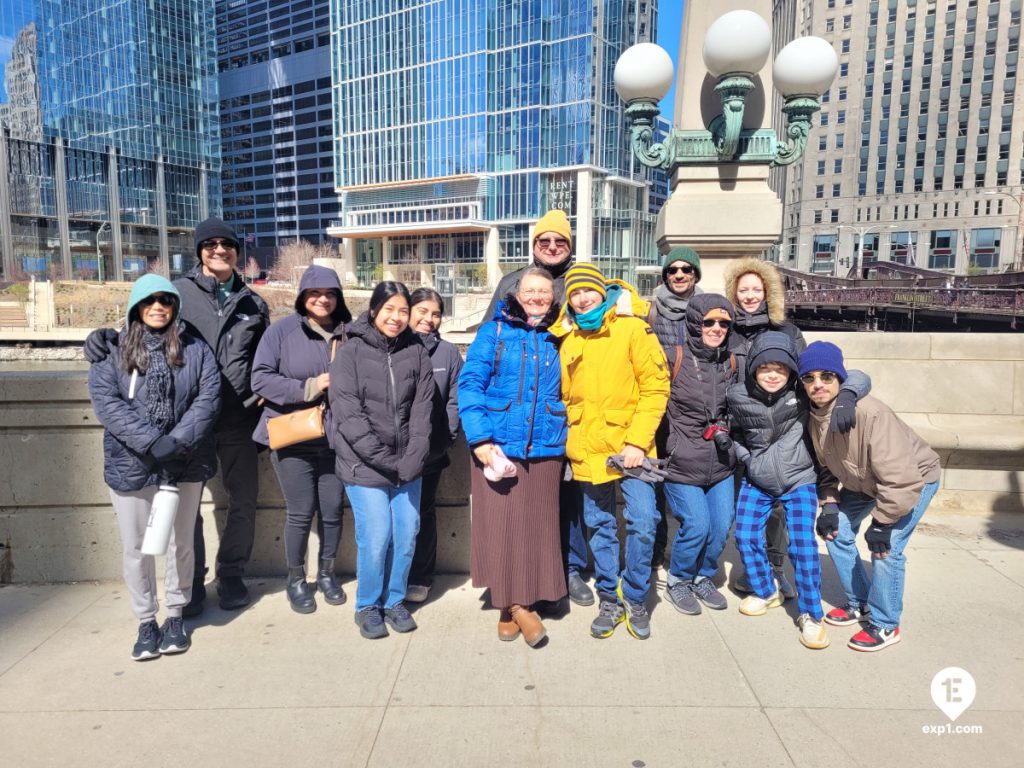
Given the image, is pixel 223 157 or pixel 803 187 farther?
pixel 223 157

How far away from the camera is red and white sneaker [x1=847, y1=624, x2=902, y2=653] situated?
3.46 metres

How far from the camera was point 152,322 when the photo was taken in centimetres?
336

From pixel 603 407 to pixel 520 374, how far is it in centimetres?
48

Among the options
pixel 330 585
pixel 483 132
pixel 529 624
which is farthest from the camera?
pixel 483 132

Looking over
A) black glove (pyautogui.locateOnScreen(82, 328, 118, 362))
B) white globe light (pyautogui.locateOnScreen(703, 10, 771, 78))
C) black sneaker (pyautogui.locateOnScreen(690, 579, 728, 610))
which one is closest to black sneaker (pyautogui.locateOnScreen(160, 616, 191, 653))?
black glove (pyautogui.locateOnScreen(82, 328, 118, 362))

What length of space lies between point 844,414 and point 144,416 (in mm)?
3439

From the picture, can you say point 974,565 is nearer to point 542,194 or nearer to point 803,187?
point 542,194

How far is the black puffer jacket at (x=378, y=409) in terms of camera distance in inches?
137

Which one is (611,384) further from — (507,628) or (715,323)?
(507,628)

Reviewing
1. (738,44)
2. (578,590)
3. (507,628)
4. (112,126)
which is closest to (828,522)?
(578,590)

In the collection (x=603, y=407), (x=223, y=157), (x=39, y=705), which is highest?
(x=223, y=157)

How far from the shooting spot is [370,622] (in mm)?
3676

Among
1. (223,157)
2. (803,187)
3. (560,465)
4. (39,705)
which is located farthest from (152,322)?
(223,157)

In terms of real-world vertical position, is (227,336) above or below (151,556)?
above
